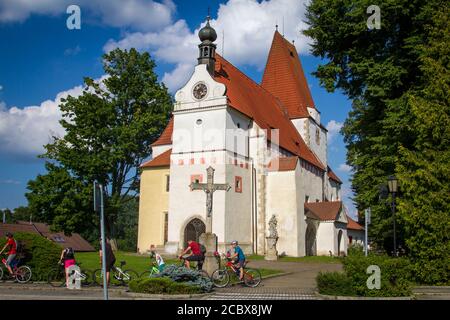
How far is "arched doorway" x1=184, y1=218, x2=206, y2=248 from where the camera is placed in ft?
92.9

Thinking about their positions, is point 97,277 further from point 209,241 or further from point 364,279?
point 364,279

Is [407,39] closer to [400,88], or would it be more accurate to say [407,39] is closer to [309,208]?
[400,88]

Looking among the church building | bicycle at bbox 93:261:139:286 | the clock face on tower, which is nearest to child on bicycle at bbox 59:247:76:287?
bicycle at bbox 93:261:139:286

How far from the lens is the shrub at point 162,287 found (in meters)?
11.5

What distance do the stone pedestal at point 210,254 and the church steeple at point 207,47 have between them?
16504 mm

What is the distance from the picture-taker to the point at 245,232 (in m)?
29.7

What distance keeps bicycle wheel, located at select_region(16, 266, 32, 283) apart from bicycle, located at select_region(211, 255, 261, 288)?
5.78 metres

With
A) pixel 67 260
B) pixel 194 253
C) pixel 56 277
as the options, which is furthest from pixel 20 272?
pixel 194 253

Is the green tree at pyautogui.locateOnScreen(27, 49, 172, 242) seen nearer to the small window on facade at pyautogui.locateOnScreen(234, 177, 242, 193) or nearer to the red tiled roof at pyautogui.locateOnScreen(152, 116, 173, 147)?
the red tiled roof at pyautogui.locateOnScreen(152, 116, 173, 147)

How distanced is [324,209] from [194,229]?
11.8m

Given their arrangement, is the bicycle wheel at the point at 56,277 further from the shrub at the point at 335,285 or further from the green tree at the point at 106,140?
the green tree at the point at 106,140
